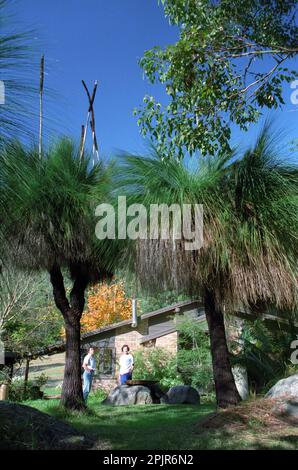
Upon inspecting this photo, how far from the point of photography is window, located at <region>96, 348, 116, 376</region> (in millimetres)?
21719

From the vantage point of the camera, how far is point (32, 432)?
4926 millimetres

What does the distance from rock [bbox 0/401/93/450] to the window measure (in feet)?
54.0

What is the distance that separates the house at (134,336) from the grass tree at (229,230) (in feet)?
42.4

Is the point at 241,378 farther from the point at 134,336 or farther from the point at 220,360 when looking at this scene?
the point at 134,336

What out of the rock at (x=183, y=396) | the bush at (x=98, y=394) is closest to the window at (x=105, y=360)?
the bush at (x=98, y=394)

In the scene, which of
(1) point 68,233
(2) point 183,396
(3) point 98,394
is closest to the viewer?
(1) point 68,233

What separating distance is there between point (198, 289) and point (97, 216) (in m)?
2.35

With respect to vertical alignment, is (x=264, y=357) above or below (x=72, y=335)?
below

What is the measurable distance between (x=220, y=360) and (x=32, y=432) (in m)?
3.98

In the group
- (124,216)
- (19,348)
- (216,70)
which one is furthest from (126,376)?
(216,70)

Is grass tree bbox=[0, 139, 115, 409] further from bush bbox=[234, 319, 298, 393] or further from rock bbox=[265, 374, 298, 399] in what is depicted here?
bush bbox=[234, 319, 298, 393]

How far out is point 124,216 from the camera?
771 centimetres

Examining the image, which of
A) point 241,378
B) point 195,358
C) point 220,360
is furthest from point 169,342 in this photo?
point 220,360

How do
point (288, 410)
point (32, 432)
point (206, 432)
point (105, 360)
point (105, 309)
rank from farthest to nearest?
point (105, 309), point (105, 360), point (288, 410), point (206, 432), point (32, 432)
